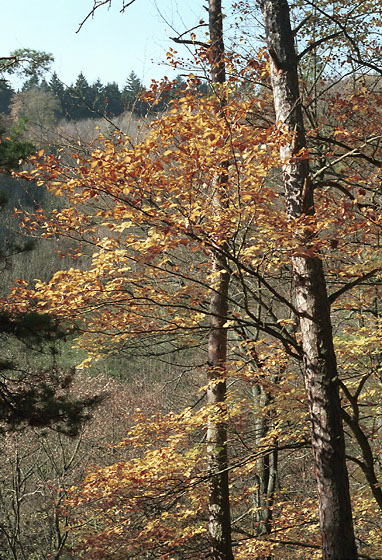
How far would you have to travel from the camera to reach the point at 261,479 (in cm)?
928

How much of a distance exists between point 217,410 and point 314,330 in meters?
2.55

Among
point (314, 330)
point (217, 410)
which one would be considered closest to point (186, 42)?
point (314, 330)

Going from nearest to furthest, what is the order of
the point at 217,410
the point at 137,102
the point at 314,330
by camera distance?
the point at 314,330 < the point at 217,410 < the point at 137,102

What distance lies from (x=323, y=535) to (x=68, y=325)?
3.62m

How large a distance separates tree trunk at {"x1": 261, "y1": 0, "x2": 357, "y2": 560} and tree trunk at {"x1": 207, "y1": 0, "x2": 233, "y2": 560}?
0.93 meters

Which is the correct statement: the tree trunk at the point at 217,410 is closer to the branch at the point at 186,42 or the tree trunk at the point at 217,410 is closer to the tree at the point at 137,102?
the branch at the point at 186,42

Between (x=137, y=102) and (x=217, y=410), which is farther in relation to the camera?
(x=137, y=102)

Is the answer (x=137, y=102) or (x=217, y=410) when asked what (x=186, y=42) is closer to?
(x=137, y=102)

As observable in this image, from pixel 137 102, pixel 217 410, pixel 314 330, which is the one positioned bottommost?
pixel 217 410

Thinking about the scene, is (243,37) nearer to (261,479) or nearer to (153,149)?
(153,149)

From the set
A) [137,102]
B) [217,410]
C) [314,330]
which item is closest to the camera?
[314,330]

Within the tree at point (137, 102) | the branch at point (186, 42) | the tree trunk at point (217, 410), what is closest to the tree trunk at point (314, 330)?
the tree trunk at point (217, 410)

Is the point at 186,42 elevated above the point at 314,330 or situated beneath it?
elevated above

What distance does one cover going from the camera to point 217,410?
605 cm
